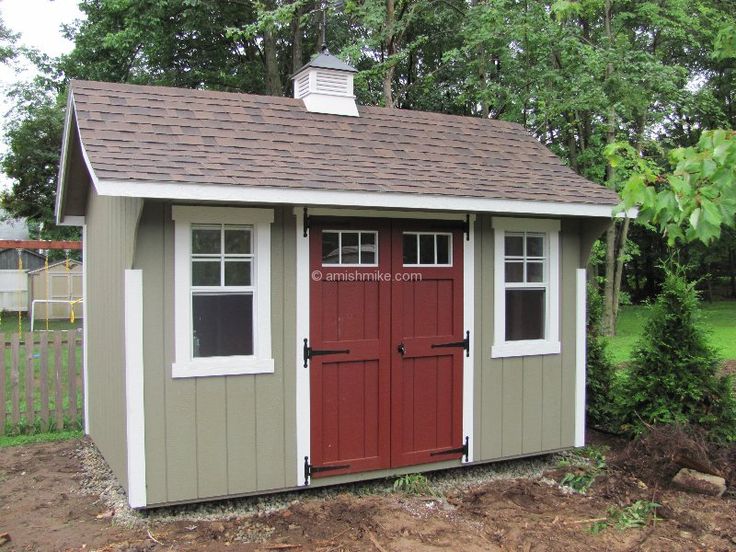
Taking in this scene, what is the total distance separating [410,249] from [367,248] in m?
0.38

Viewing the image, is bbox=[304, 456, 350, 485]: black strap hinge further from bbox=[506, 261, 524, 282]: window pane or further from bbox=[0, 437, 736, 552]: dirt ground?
bbox=[506, 261, 524, 282]: window pane

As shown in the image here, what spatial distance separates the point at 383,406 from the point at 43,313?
17.7 m

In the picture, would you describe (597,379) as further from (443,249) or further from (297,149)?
(297,149)

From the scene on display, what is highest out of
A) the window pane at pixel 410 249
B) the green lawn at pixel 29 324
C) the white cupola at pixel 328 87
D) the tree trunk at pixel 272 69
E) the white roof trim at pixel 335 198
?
the tree trunk at pixel 272 69

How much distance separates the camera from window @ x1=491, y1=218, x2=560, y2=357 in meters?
5.53

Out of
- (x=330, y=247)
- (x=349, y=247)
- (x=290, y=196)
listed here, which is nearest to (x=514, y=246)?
(x=349, y=247)

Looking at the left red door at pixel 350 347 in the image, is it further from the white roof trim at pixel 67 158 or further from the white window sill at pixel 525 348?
the white roof trim at pixel 67 158

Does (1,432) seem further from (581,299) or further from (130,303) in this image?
(581,299)

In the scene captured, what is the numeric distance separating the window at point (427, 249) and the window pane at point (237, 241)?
1275 millimetres

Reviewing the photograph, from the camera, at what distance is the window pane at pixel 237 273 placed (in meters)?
4.64

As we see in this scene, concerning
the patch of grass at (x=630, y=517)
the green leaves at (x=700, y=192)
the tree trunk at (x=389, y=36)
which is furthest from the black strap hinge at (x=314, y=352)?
the tree trunk at (x=389, y=36)

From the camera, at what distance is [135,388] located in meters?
4.34

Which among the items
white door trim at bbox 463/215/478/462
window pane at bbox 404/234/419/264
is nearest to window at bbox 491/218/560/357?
white door trim at bbox 463/215/478/462

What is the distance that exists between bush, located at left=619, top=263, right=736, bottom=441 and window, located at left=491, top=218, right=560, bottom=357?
115 centimetres
